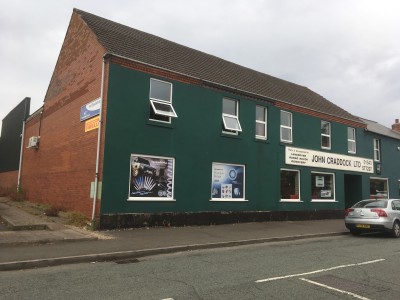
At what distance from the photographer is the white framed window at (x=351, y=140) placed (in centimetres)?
2276

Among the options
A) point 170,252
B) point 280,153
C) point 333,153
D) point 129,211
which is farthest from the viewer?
point 333,153

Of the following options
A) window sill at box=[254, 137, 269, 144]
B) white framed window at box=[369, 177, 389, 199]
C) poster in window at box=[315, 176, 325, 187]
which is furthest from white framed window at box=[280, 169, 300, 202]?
white framed window at box=[369, 177, 389, 199]

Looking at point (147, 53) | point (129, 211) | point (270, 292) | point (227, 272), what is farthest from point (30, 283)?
point (147, 53)

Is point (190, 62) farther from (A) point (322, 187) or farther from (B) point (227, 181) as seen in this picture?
(A) point (322, 187)

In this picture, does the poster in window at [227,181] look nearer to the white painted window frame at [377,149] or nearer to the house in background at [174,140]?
the house in background at [174,140]

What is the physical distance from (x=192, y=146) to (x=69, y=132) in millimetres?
5543

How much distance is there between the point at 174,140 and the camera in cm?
1482

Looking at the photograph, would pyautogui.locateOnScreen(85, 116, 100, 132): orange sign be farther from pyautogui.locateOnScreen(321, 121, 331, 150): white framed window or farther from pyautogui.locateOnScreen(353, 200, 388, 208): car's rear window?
pyautogui.locateOnScreen(321, 121, 331, 150): white framed window

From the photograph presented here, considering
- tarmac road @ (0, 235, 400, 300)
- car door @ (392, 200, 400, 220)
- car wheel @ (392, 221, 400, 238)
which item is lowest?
tarmac road @ (0, 235, 400, 300)

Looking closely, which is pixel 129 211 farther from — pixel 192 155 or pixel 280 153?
pixel 280 153

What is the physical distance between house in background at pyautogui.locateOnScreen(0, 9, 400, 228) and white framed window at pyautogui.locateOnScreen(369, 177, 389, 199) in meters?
1.59

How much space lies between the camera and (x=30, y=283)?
21.5ft

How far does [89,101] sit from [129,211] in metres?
4.66

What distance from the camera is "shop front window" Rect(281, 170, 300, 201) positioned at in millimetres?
18891
